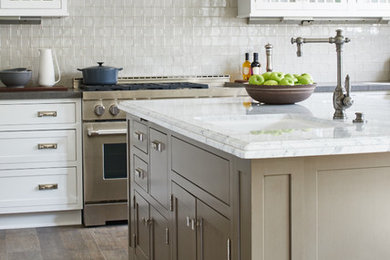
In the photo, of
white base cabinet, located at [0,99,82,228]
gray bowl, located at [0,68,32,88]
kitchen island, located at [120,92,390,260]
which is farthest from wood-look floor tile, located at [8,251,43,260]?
kitchen island, located at [120,92,390,260]

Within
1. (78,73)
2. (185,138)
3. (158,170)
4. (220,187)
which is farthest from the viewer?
(78,73)

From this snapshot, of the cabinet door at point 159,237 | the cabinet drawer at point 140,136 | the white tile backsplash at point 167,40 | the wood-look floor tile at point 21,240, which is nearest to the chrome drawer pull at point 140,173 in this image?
the cabinet drawer at point 140,136

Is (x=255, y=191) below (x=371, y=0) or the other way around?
below

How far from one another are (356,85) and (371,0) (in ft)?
2.51

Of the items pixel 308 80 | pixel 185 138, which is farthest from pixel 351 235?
pixel 308 80

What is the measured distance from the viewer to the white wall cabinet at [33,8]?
16.0 feet

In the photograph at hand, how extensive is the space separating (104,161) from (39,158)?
0.46 m

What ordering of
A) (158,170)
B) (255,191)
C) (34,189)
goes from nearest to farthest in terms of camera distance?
(255,191) < (158,170) < (34,189)

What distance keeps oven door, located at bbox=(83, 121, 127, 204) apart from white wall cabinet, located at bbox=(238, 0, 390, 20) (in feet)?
4.84

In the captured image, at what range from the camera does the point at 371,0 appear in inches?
220

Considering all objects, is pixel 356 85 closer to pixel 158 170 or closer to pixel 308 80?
pixel 308 80

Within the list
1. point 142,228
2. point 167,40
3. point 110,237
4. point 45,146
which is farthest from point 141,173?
point 167,40

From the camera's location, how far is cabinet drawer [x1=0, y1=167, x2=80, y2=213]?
4.69m

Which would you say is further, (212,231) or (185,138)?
(185,138)
